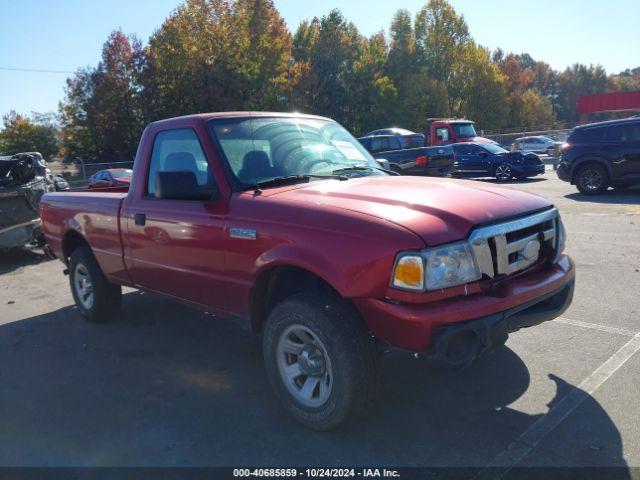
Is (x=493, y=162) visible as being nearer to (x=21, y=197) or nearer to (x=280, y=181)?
(x=21, y=197)

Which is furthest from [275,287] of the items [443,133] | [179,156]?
[443,133]

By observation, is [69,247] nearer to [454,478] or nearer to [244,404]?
[244,404]

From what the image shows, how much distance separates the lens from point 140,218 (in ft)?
15.2

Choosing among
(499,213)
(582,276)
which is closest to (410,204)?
(499,213)

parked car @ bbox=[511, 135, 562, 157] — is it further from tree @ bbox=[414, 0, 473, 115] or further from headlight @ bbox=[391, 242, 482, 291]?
headlight @ bbox=[391, 242, 482, 291]

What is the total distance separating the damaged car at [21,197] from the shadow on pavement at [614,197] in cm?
1117

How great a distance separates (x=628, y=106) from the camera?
5103 centimetres

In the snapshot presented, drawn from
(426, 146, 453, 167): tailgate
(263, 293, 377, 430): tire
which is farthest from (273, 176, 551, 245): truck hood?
(426, 146, 453, 167): tailgate

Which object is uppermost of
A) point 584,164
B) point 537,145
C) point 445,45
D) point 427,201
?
point 445,45

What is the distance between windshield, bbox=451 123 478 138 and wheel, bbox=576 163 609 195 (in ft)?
32.4

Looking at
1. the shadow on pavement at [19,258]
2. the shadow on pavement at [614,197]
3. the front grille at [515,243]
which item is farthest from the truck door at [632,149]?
the shadow on pavement at [19,258]

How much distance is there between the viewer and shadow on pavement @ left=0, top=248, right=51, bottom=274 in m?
9.30

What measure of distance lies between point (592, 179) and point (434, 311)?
481 inches

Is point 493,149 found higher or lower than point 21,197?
lower
